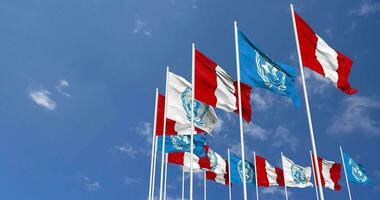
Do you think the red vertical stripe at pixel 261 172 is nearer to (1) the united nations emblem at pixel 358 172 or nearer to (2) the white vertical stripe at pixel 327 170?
(2) the white vertical stripe at pixel 327 170

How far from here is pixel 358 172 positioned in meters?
37.5

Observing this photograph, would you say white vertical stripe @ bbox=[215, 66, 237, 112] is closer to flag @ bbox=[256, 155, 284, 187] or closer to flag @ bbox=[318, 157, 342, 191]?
flag @ bbox=[256, 155, 284, 187]

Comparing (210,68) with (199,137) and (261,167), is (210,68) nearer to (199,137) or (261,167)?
(199,137)

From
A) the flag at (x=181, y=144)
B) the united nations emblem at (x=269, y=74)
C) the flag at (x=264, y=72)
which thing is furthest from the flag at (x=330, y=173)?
the united nations emblem at (x=269, y=74)

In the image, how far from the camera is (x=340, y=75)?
15508mm

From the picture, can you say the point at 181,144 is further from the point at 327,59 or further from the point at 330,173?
the point at 330,173

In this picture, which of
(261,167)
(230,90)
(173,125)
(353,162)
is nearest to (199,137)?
(173,125)

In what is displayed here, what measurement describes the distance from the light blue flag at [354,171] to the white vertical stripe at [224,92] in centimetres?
2398

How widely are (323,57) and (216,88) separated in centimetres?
468

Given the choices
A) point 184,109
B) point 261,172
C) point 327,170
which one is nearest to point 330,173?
point 327,170

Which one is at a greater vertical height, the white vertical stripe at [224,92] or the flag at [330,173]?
the flag at [330,173]

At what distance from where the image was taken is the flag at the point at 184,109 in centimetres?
1964

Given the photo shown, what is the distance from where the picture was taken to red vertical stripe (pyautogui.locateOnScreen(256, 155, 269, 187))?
3181cm

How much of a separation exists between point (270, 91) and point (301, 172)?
23406mm
